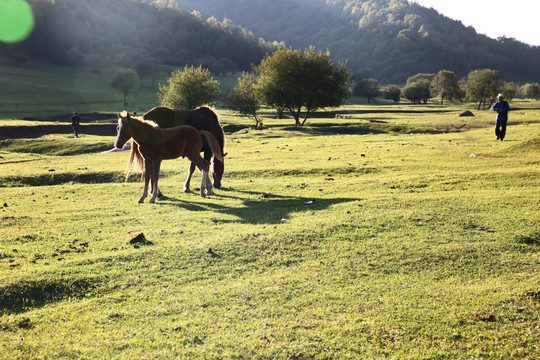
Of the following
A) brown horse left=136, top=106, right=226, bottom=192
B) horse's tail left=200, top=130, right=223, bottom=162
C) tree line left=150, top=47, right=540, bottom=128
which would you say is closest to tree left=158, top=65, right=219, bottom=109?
tree line left=150, top=47, right=540, bottom=128

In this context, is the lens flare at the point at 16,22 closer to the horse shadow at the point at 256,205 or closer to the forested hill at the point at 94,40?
the forested hill at the point at 94,40

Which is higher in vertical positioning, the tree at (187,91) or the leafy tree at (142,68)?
the leafy tree at (142,68)

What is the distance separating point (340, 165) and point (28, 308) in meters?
17.5

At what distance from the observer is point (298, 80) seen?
57094 millimetres

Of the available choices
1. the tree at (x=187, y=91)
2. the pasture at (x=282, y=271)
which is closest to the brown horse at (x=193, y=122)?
the pasture at (x=282, y=271)

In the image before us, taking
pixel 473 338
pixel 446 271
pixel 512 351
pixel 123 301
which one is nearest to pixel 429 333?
pixel 473 338

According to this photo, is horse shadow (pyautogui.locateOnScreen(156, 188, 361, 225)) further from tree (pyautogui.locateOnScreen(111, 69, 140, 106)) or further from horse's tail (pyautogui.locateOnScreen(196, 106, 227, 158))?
tree (pyautogui.locateOnScreen(111, 69, 140, 106))

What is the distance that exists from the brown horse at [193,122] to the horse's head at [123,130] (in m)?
1.49

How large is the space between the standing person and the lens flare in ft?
477

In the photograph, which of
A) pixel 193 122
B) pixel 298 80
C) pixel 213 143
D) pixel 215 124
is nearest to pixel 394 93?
pixel 298 80

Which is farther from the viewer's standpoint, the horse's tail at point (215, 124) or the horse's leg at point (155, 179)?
the horse's tail at point (215, 124)

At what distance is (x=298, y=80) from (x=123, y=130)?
1824 inches

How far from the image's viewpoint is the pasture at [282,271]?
617 centimetres

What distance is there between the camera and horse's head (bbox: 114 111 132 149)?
13.7 metres
